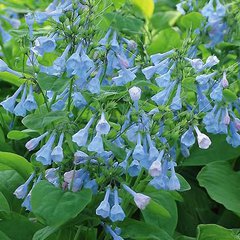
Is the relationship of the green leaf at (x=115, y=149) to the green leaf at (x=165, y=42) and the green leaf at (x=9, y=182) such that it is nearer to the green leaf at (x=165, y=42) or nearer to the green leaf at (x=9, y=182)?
the green leaf at (x=9, y=182)

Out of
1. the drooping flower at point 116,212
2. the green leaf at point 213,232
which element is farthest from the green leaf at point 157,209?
the green leaf at point 213,232

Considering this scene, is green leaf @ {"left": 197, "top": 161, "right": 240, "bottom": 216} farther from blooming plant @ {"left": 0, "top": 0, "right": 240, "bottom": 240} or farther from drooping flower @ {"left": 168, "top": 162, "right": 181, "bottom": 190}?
drooping flower @ {"left": 168, "top": 162, "right": 181, "bottom": 190}

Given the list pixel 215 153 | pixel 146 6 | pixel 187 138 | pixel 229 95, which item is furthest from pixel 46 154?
pixel 146 6

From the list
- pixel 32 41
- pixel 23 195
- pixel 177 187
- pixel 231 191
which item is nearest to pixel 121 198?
pixel 177 187

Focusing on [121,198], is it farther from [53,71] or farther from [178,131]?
[53,71]

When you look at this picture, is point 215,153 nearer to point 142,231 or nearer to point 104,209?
point 142,231

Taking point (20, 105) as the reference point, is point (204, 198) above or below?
A: below
